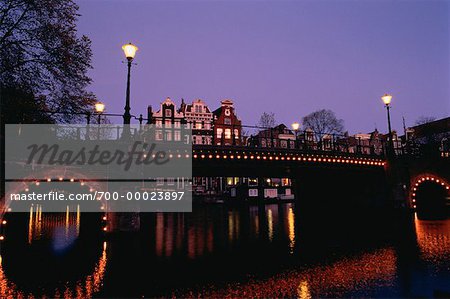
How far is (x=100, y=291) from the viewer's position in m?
6.68

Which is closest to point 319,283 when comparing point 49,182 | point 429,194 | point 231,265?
point 231,265

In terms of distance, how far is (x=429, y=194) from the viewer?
95.5ft

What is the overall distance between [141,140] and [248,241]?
734 cm

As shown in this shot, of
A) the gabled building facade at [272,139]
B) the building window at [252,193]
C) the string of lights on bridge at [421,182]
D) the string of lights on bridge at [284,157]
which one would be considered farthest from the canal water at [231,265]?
the building window at [252,193]

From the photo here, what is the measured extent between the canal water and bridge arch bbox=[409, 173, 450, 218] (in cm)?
1338

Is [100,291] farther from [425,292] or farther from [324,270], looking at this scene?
[425,292]

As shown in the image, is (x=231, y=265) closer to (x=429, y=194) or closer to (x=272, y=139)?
(x=272, y=139)

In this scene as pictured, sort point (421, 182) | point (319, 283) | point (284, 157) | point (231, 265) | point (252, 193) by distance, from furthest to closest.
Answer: point (252, 193), point (421, 182), point (284, 157), point (231, 265), point (319, 283)

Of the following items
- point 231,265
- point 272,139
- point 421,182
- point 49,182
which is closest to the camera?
point 231,265

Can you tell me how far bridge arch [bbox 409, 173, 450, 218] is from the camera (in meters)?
26.1

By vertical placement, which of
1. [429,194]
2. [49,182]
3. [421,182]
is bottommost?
[429,194]

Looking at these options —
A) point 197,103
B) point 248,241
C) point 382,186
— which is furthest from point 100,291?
point 197,103

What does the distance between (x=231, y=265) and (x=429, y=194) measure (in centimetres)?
2792

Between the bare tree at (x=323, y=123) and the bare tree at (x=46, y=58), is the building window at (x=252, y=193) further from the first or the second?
the bare tree at (x=46, y=58)
